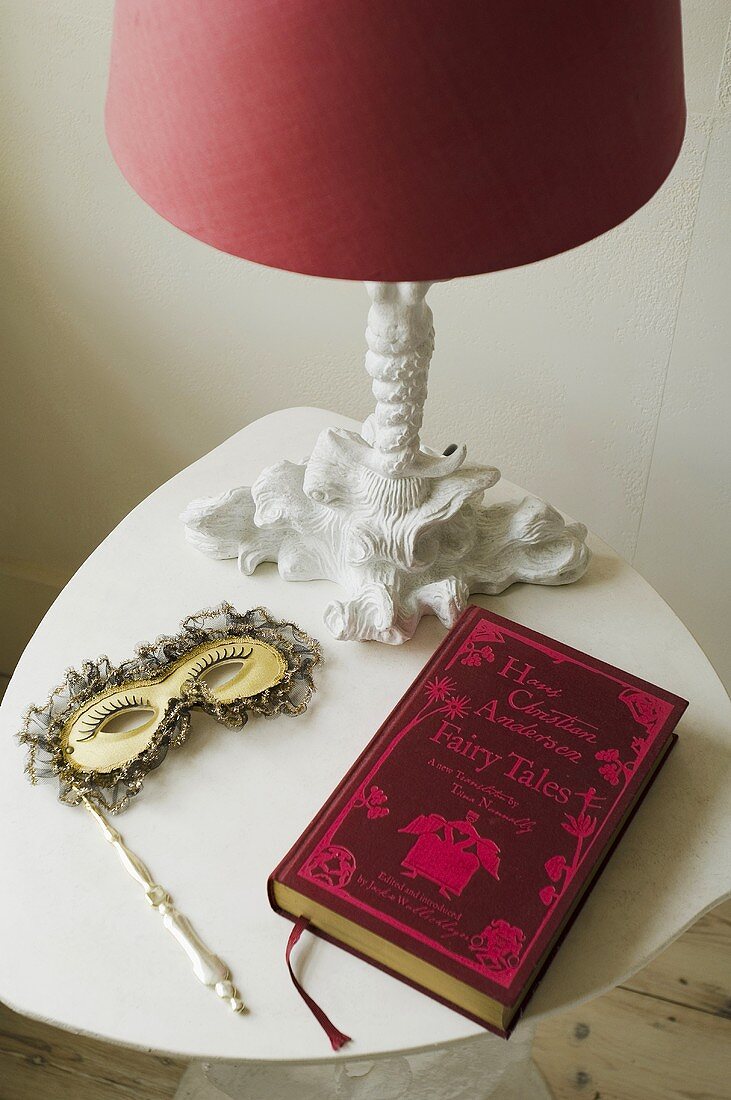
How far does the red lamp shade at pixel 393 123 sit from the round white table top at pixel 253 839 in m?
0.38

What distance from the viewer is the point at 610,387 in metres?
1.17

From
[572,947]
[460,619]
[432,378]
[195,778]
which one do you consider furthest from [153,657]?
[432,378]

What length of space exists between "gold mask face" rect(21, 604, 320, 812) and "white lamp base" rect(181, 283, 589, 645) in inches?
2.2

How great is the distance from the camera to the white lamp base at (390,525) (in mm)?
802

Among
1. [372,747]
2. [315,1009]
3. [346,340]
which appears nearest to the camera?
[315,1009]

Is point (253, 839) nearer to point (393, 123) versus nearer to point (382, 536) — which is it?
point (382, 536)

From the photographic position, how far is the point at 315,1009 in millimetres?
630

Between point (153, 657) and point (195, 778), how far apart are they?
0.34 ft

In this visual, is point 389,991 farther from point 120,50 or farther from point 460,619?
point 120,50

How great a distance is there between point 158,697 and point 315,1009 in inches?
10.0

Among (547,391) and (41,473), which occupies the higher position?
(547,391)

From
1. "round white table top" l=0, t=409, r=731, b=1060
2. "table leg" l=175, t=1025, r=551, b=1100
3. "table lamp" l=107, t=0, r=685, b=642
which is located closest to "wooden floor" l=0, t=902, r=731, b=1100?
"table leg" l=175, t=1025, r=551, b=1100

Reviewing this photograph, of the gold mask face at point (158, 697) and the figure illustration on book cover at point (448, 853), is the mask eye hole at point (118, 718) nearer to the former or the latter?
the gold mask face at point (158, 697)

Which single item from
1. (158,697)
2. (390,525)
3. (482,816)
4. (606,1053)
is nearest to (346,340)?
(390,525)
